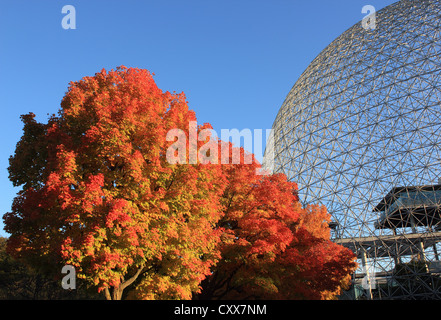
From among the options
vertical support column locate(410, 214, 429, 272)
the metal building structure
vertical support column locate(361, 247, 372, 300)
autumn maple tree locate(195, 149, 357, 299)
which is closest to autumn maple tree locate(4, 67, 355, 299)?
autumn maple tree locate(195, 149, 357, 299)

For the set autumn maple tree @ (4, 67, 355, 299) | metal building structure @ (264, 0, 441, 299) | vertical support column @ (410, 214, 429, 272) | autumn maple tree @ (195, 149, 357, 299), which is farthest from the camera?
metal building structure @ (264, 0, 441, 299)

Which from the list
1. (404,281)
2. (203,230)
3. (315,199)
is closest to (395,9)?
(315,199)

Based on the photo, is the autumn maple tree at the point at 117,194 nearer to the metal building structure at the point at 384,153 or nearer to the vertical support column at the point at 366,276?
the vertical support column at the point at 366,276

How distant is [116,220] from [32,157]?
4749 mm

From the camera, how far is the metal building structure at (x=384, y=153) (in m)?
24.6

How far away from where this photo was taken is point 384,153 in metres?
26.4

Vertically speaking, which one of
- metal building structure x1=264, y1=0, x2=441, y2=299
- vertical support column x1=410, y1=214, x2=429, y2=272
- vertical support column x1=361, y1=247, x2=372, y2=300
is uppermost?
metal building structure x1=264, y1=0, x2=441, y2=299

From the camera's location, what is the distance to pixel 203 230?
11.1 metres

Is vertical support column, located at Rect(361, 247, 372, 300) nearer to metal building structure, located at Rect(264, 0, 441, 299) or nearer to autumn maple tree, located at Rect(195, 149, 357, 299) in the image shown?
metal building structure, located at Rect(264, 0, 441, 299)

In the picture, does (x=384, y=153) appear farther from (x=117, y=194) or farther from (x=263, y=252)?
(x=117, y=194)

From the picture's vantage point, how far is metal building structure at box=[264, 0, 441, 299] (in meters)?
24.6

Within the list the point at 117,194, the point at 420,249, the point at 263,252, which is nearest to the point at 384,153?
Result: the point at 420,249
